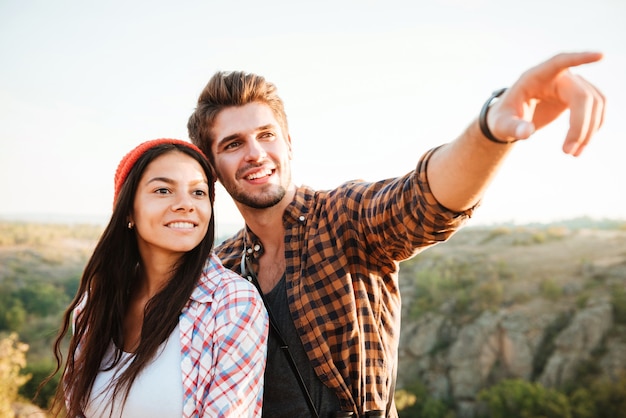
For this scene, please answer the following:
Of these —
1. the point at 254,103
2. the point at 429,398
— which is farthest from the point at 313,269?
the point at 429,398

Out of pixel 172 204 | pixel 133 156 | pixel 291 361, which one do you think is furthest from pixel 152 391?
pixel 133 156

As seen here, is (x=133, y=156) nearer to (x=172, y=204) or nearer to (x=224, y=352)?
(x=172, y=204)

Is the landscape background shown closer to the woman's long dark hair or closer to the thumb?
the woman's long dark hair

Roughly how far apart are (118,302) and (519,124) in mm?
2004

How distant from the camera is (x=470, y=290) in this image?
22.0m

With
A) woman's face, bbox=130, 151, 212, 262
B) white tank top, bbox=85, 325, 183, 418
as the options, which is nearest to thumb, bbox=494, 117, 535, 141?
woman's face, bbox=130, 151, 212, 262

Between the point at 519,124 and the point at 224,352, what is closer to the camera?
the point at 519,124

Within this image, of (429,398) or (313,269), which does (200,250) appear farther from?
(429,398)

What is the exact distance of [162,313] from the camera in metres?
2.21

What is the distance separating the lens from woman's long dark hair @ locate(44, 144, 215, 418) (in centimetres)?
218

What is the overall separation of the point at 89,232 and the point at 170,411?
31756 millimetres

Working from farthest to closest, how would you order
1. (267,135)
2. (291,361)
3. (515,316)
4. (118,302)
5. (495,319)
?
1. (495,319)
2. (515,316)
3. (267,135)
4. (118,302)
5. (291,361)

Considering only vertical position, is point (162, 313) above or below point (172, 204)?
below

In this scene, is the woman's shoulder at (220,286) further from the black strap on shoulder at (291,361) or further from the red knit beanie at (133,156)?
the red knit beanie at (133,156)
